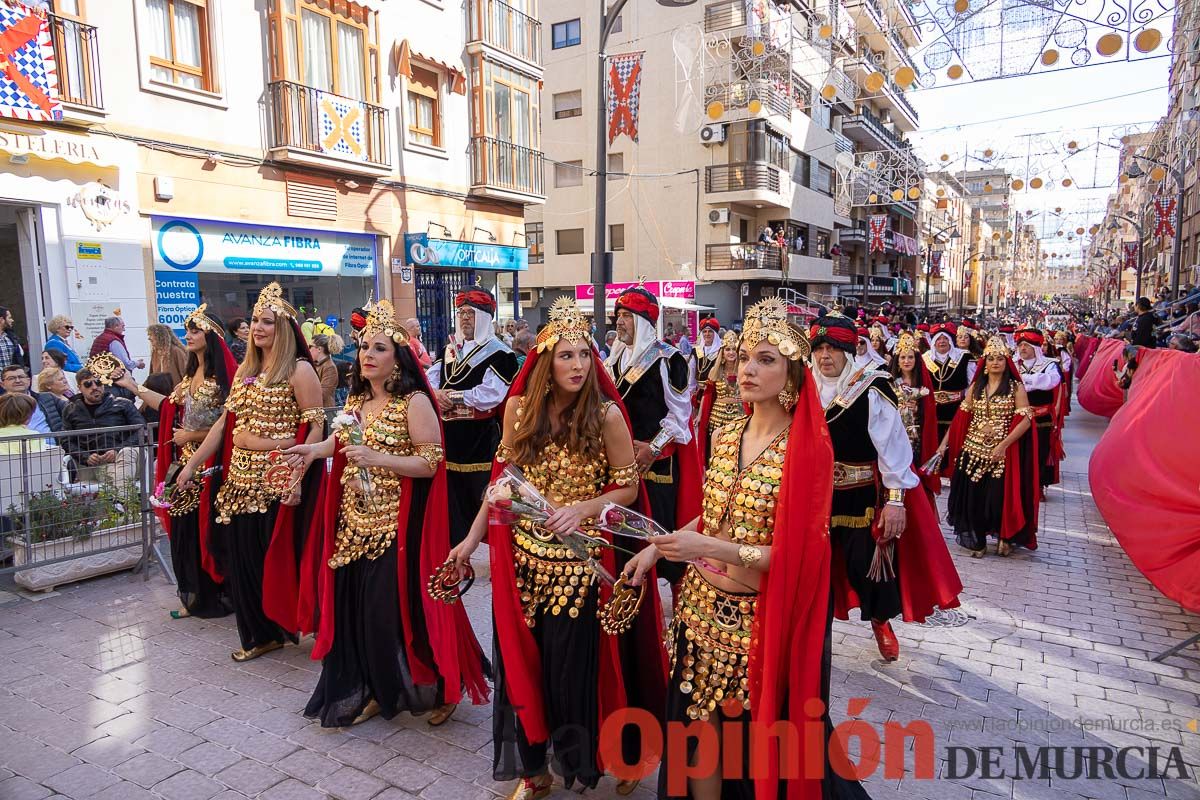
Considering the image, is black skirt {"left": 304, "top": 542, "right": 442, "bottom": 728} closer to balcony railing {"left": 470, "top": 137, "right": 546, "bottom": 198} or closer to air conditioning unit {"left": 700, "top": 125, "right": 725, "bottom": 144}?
balcony railing {"left": 470, "top": 137, "right": 546, "bottom": 198}

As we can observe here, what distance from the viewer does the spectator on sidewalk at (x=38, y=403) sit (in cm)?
628

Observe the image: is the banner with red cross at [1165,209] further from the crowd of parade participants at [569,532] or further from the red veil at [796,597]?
the red veil at [796,597]

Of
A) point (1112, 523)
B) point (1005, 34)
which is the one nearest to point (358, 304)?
point (1005, 34)

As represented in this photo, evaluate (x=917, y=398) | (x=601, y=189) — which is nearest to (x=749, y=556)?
(x=917, y=398)

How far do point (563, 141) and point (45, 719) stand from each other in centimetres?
2767

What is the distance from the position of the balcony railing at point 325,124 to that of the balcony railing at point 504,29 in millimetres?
3905

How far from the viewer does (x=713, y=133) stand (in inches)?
1074

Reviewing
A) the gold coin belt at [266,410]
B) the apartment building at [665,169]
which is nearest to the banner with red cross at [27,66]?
the gold coin belt at [266,410]

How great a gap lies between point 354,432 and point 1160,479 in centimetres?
559

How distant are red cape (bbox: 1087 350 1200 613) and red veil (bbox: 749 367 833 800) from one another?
3524mm

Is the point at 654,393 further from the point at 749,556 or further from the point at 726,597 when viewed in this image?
the point at 749,556

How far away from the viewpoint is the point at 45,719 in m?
3.87

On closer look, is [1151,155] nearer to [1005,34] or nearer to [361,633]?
[1005,34]

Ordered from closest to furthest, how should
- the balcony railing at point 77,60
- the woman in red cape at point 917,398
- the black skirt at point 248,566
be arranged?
the black skirt at point 248,566
the woman in red cape at point 917,398
the balcony railing at point 77,60
